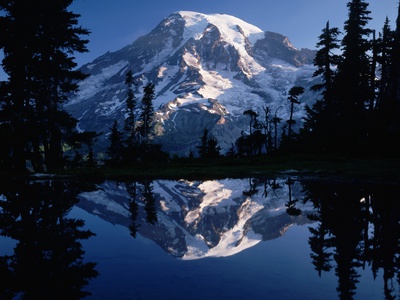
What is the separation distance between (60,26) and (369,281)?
24.8 meters

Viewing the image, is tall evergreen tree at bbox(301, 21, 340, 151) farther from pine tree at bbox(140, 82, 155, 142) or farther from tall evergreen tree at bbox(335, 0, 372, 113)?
pine tree at bbox(140, 82, 155, 142)

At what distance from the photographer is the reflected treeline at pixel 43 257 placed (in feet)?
11.3

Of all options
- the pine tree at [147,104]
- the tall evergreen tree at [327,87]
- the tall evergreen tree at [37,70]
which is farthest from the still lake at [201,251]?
the pine tree at [147,104]

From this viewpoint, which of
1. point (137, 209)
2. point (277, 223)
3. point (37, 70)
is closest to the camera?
point (277, 223)

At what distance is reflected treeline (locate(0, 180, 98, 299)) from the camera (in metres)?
3.45

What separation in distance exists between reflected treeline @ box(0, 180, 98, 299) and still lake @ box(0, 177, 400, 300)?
1 centimetres

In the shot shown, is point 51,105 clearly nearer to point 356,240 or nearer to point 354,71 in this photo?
point 356,240

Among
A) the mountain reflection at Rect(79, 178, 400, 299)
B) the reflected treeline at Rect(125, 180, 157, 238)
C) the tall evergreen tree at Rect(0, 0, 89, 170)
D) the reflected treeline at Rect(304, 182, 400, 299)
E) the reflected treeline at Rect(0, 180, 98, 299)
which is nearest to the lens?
the reflected treeline at Rect(0, 180, 98, 299)

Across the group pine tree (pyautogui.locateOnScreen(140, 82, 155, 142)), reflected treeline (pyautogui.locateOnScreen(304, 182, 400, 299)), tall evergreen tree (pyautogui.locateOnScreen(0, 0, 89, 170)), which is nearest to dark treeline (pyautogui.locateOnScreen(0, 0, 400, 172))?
tall evergreen tree (pyautogui.locateOnScreen(0, 0, 89, 170))

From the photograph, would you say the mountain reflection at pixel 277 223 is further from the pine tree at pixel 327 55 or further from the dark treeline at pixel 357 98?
the pine tree at pixel 327 55

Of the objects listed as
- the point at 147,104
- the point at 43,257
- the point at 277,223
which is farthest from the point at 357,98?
the point at 43,257

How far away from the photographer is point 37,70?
21.9 meters

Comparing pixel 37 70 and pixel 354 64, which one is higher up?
pixel 354 64

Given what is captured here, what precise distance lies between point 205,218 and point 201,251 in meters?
2.78
